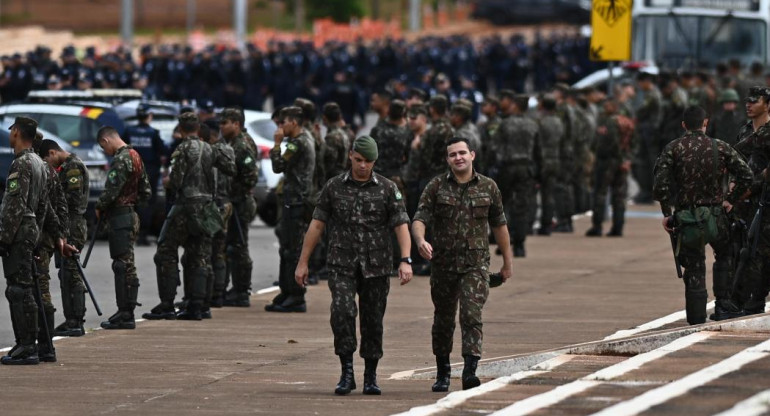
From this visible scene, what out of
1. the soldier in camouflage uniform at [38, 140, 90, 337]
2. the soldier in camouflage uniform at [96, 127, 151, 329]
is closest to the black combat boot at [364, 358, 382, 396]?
the soldier in camouflage uniform at [38, 140, 90, 337]

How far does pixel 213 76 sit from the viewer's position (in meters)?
44.9

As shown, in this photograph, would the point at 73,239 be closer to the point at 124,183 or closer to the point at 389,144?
the point at 124,183

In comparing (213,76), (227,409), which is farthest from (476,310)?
(213,76)

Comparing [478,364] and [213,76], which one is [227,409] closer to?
[478,364]

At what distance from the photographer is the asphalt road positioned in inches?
685

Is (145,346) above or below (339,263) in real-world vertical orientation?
below

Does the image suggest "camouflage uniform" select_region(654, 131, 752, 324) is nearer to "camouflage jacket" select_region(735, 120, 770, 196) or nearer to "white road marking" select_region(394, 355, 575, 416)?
"camouflage jacket" select_region(735, 120, 770, 196)

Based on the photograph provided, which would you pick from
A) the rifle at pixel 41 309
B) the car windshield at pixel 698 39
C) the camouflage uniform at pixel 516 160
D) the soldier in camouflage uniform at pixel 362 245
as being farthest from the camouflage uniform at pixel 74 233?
the car windshield at pixel 698 39

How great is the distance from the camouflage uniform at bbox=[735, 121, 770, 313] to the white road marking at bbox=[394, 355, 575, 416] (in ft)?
9.30

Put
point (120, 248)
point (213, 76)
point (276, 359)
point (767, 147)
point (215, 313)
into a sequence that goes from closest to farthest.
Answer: point (276, 359) < point (767, 147) < point (120, 248) < point (215, 313) < point (213, 76)

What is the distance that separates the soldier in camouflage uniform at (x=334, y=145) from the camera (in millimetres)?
19359

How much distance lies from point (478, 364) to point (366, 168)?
178cm

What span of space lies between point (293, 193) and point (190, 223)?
4.47 feet

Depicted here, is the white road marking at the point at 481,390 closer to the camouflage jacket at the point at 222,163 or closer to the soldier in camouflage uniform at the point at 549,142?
the camouflage jacket at the point at 222,163
